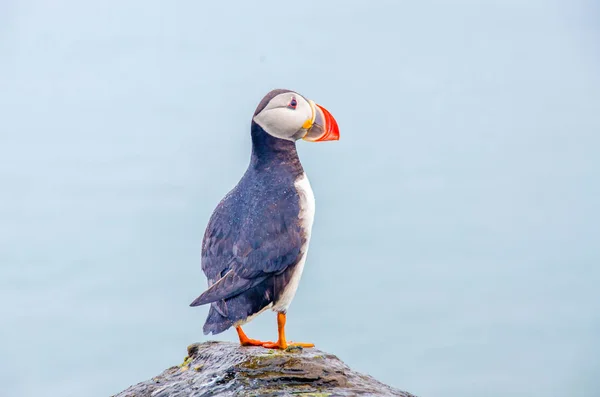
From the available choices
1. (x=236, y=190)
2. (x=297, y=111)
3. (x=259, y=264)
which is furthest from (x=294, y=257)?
(x=297, y=111)

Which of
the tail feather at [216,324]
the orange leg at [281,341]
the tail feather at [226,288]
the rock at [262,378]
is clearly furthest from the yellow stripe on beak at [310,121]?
the rock at [262,378]

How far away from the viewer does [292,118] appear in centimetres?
845

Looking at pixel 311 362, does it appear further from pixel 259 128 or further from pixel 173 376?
pixel 259 128

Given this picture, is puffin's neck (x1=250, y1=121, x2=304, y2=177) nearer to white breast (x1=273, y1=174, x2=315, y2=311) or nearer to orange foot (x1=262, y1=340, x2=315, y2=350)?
white breast (x1=273, y1=174, x2=315, y2=311)

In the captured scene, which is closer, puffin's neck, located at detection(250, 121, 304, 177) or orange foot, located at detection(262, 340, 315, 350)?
orange foot, located at detection(262, 340, 315, 350)

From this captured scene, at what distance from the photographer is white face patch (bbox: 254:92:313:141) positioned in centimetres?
843

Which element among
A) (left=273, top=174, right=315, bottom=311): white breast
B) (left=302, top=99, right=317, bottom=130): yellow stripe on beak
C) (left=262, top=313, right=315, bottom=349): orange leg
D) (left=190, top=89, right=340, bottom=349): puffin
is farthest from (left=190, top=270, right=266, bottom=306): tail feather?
(left=302, top=99, right=317, bottom=130): yellow stripe on beak

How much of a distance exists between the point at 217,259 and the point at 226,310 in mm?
573

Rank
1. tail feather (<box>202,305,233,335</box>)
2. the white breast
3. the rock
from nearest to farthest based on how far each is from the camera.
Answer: the rock
tail feather (<box>202,305,233,335</box>)
the white breast

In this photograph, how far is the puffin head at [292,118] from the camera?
8.44 meters

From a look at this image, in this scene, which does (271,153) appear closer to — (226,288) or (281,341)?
(226,288)

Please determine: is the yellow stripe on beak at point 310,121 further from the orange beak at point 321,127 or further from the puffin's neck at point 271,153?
the puffin's neck at point 271,153

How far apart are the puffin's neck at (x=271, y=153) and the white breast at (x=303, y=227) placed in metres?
0.19

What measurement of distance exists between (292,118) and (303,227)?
114cm
